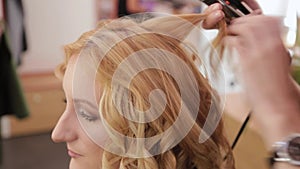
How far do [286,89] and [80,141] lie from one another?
0.39 m

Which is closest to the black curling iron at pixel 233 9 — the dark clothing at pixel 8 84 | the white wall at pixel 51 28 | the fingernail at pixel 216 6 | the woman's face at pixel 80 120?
the fingernail at pixel 216 6

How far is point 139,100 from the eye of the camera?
704 millimetres

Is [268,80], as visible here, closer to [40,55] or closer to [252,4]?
[252,4]

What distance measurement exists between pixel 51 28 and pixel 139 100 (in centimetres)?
274

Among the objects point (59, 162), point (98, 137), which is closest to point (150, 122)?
point (98, 137)

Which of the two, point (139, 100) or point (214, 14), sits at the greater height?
point (214, 14)

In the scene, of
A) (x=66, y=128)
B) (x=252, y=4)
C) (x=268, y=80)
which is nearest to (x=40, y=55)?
(x=66, y=128)

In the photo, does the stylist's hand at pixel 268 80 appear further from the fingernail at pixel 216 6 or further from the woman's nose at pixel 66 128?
the woman's nose at pixel 66 128

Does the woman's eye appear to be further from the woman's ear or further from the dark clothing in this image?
the dark clothing

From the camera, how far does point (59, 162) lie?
291cm

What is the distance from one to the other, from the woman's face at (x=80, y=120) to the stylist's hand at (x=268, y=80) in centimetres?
29

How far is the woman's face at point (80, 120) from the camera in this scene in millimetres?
740

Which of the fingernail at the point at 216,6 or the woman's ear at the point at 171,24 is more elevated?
the fingernail at the point at 216,6

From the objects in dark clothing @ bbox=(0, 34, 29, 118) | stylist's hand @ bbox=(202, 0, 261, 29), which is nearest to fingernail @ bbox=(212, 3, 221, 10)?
stylist's hand @ bbox=(202, 0, 261, 29)
